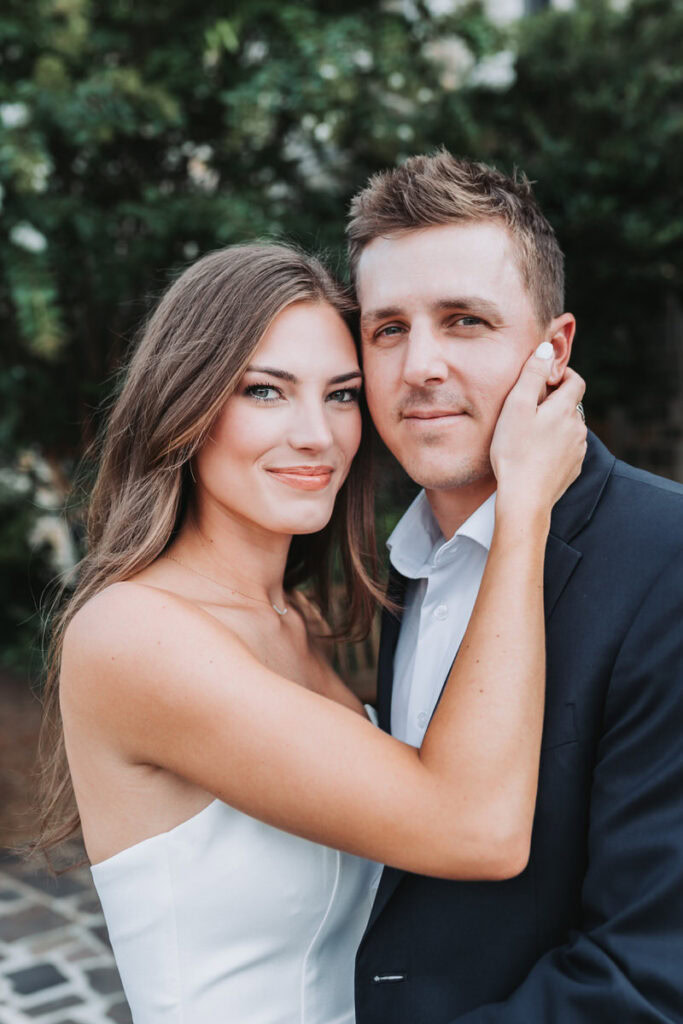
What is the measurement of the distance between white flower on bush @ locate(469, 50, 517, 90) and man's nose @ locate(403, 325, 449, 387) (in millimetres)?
4502

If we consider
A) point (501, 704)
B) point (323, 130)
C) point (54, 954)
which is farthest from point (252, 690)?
point (323, 130)

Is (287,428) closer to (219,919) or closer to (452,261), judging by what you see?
(452,261)

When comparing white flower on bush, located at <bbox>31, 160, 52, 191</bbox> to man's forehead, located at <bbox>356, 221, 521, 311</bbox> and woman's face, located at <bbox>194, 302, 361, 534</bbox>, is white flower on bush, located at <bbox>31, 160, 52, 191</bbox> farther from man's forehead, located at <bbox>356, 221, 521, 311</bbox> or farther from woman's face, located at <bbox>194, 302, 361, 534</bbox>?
man's forehead, located at <bbox>356, 221, 521, 311</bbox>

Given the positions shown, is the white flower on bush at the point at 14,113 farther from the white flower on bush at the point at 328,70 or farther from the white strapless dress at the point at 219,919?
the white strapless dress at the point at 219,919

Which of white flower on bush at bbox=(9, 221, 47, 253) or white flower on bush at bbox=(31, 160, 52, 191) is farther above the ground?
white flower on bush at bbox=(31, 160, 52, 191)

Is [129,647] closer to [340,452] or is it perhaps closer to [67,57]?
[340,452]

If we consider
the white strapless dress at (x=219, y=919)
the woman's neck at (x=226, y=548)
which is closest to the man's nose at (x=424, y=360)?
the woman's neck at (x=226, y=548)

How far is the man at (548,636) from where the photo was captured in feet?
5.30

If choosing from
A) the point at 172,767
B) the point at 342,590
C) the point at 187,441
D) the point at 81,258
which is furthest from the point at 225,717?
the point at 81,258

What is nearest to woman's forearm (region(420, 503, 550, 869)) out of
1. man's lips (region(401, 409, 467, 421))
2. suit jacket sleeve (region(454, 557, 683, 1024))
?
suit jacket sleeve (region(454, 557, 683, 1024))

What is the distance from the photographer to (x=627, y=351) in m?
6.76

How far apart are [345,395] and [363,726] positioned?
3.08 ft

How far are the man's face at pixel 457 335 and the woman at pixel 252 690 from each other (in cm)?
11

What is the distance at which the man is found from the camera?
1615mm
